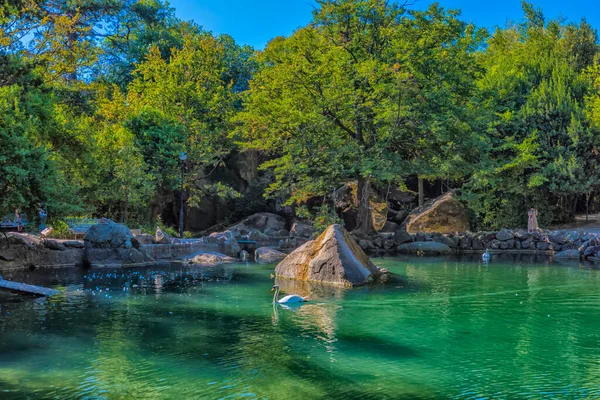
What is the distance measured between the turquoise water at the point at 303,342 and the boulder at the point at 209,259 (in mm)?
6031

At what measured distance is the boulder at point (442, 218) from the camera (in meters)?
30.9

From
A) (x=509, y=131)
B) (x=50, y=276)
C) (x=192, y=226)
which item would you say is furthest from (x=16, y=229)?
(x=509, y=131)

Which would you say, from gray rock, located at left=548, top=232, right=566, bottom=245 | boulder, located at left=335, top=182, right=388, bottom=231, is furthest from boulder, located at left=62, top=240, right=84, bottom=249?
gray rock, located at left=548, top=232, right=566, bottom=245

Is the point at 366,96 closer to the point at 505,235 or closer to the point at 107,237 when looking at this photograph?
the point at 505,235

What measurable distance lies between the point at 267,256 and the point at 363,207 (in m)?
6.05

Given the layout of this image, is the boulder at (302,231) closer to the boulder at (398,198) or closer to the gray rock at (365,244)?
the gray rock at (365,244)

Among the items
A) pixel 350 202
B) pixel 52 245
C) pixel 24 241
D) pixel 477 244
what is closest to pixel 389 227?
pixel 350 202

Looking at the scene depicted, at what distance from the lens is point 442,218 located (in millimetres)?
31078

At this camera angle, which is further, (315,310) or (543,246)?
(543,246)

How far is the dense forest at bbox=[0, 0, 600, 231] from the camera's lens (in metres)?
18.2

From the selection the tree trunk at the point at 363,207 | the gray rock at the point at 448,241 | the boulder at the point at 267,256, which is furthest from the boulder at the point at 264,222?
the gray rock at the point at 448,241

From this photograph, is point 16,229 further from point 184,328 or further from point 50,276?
point 184,328

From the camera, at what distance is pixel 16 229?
2475 cm

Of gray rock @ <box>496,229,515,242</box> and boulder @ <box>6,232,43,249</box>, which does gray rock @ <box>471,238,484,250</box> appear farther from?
boulder @ <box>6,232,43,249</box>
